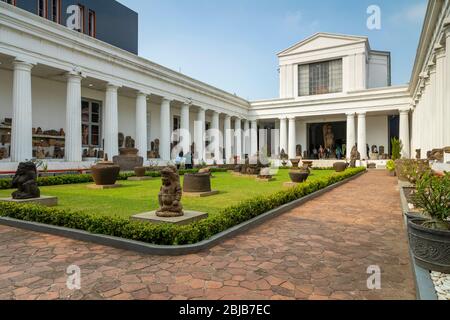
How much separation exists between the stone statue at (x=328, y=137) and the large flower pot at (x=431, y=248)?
39.9 meters

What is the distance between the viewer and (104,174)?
1300 centimetres

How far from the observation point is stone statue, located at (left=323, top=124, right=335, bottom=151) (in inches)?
1658

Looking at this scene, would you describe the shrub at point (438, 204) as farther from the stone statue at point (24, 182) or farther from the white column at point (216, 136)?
the white column at point (216, 136)

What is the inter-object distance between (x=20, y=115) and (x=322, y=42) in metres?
34.9

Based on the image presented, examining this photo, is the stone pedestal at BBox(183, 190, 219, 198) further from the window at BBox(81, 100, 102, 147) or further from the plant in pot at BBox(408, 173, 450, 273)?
the window at BBox(81, 100, 102, 147)

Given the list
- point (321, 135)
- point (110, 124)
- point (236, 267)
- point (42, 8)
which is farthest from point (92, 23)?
point (321, 135)

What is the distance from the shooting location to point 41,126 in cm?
2197

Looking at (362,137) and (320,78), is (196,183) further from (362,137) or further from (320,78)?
(320,78)

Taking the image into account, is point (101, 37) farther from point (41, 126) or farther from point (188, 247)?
point (188, 247)

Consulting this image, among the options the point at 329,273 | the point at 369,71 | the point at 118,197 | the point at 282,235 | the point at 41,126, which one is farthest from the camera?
the point at 369,71

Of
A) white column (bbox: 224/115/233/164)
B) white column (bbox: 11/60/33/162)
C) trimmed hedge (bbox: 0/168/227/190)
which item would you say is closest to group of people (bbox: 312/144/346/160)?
white column (bbox: 224/115/233/164)

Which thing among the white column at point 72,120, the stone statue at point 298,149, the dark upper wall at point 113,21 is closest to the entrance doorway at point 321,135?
the stone statue at point 298,149
